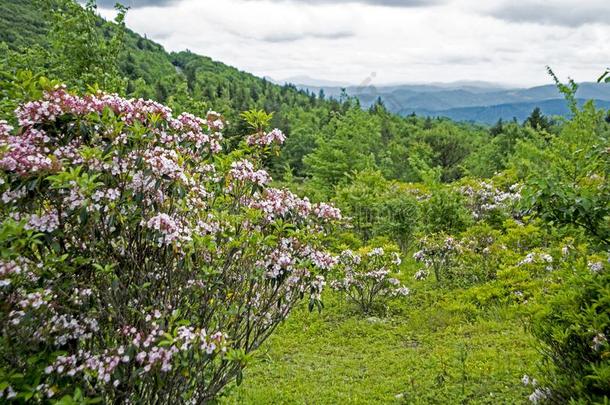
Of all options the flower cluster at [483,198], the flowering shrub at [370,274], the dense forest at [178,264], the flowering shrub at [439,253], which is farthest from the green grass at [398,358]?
the flower cluster at [483,198]

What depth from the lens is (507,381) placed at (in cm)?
660

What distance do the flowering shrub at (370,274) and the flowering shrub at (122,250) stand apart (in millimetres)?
6761

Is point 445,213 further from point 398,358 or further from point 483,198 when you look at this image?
point 398,358

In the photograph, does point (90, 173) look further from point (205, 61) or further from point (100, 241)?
point (205, 61)

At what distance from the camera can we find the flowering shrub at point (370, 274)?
437 inches

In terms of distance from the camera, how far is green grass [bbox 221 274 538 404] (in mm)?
6688

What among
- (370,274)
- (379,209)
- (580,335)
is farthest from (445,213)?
(580,335)

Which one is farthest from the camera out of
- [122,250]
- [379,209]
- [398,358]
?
[379,209]

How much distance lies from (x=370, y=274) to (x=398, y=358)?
293cm

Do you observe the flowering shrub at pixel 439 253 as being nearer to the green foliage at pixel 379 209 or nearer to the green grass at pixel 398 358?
the green grass at pixel 398 358

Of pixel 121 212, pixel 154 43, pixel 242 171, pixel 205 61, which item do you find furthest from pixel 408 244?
pixel 154 43

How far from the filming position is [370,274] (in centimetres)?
1105

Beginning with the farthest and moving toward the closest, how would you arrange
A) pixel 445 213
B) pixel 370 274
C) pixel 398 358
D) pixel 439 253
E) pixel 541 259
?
1. pixel 445 213
2. pixel 439 253
3. pixel 370 274
4. pixel 541 259
5. pixel 398 358

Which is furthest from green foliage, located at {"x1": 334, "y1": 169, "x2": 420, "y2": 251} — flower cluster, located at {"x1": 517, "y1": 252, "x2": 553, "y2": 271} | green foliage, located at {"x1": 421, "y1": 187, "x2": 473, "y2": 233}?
flower cluster, located at {"x1": 517, "y1": 252, "x2": 553, "y2": 271}
